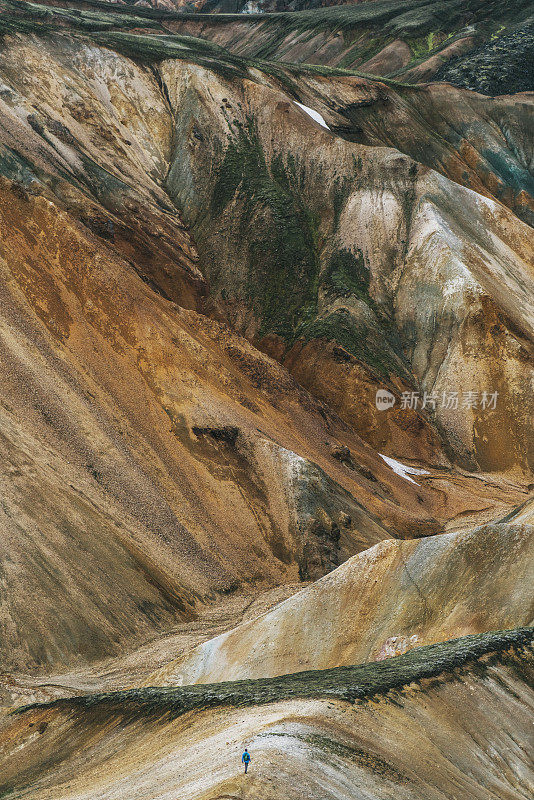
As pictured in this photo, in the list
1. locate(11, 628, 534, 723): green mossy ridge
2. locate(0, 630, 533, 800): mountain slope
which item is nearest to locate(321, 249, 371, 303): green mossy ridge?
locate(11, 628, 534, 723): green mossy ridge

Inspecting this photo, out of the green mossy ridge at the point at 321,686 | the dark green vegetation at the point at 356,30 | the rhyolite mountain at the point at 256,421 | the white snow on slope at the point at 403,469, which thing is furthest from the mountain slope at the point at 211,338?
the dark green vegetation at the point at 356,30

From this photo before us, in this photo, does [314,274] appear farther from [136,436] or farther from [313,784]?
[313,784]

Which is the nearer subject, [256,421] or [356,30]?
[256,421]

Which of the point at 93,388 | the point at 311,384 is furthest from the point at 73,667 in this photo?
the point at 311,384

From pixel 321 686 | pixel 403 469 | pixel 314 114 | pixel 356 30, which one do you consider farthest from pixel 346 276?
pixel 356 30

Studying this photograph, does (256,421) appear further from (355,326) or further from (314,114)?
(314,114)

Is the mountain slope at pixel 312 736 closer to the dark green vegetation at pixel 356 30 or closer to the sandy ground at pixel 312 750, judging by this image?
the sandy ground at pixel 312 750

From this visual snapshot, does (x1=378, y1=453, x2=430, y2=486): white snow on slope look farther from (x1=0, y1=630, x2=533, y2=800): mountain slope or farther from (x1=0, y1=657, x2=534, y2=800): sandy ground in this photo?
(x1=0, y1=657, x2=534, y2=800): sandy ground
